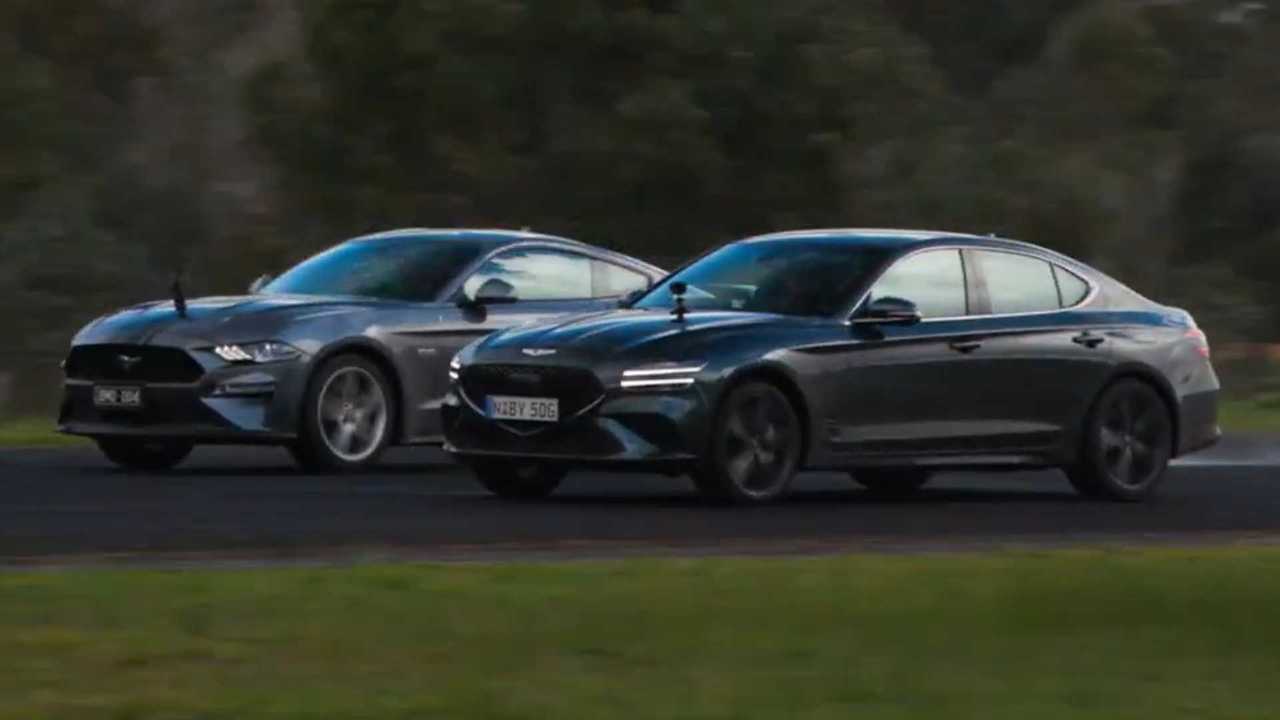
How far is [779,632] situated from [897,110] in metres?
34.3

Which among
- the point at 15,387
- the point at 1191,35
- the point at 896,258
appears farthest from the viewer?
the point at 1191,35

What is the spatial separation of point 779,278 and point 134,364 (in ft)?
12.9

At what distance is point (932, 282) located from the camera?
17.1 m

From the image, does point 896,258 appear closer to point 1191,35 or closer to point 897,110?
point 897,110

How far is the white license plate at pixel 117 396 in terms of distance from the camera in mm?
17984

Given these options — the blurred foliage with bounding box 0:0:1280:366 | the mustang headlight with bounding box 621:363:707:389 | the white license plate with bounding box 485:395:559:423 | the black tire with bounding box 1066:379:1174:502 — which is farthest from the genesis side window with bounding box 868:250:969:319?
the blurred foliage with bounding box 0:0:1280:366

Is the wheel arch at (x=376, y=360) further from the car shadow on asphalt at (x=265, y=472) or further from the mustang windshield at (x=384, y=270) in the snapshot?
the mustang windshield at (x=384, y=270)

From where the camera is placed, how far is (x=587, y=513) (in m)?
15.5

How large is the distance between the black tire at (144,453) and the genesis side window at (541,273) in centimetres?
216

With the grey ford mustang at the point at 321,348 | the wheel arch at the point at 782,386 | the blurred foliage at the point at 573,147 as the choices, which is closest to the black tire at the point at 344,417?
the grey ford mustang at the point at 321,348

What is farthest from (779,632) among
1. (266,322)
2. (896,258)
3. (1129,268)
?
(1129,268)

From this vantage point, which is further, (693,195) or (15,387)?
(693,195)

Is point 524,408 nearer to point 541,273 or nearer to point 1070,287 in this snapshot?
point 1070,287

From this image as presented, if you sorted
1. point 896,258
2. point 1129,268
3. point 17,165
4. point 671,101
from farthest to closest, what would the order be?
point 1129,268 < point 17,165 < point 671,101 < point 896,258
